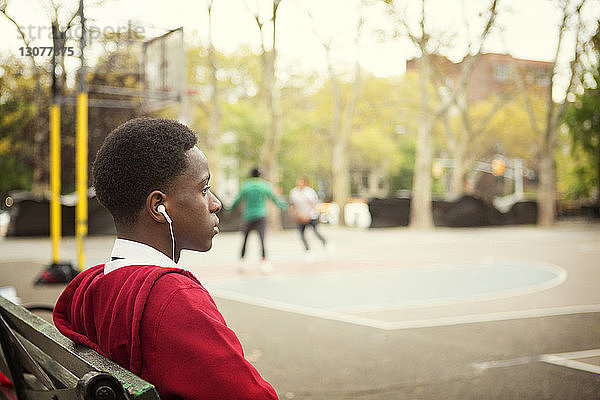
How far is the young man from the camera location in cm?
157

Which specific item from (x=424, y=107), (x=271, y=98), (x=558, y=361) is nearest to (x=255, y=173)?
(x=558, y=361)

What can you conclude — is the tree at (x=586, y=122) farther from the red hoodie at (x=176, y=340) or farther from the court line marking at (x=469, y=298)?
the red hoodie at (x=176, y=340)

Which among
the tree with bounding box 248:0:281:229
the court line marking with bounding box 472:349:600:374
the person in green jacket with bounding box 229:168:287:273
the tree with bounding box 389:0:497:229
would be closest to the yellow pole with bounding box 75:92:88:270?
the person in green jacket with bounding box 229:168:287:273

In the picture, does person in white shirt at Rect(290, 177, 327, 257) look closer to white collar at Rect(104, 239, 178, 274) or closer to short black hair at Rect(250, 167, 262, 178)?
short black hair at Rect(250, 167, 262, 178)

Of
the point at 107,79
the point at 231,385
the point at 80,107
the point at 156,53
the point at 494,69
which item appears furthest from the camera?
the point at 494,69

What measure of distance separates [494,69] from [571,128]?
61.6 ft

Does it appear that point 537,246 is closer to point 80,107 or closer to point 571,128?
point 571,128

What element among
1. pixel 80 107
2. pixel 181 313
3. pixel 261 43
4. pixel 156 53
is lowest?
pixel 181 313

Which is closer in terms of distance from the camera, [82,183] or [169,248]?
[169,248]

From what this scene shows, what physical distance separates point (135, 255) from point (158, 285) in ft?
0.84

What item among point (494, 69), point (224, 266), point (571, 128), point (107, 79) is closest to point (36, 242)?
point (107, 79)

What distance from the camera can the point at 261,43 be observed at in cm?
2503

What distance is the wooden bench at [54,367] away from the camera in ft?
4.84

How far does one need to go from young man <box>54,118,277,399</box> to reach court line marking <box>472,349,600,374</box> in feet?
14.3
